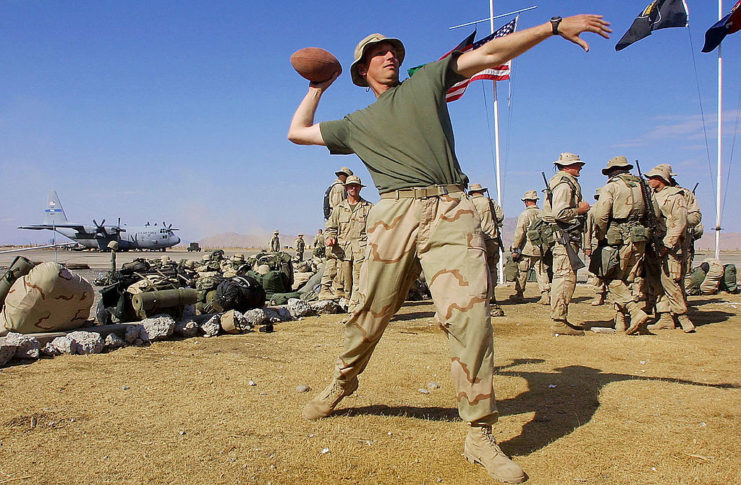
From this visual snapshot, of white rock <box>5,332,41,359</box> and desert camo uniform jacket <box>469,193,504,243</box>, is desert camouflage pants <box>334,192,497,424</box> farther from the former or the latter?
desert camo uniform jacket <box>469,193,504,243</box>

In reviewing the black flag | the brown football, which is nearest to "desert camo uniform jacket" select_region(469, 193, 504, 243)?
the black flag

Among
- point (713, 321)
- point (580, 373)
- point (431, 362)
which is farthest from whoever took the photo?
point (713, 321)

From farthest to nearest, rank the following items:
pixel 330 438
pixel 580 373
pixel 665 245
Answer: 1. pixel 665 245
2. pixel 580 373
3. pixel 330 438

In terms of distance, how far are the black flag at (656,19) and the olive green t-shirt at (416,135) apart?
9.53 meters

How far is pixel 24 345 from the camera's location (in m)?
5.52

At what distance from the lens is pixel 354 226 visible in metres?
9.47

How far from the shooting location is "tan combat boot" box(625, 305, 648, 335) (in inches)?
293

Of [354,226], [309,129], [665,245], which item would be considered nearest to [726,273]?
[665,245]

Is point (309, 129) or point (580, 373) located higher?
point (309, 129)

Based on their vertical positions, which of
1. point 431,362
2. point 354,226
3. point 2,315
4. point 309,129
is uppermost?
point 309,129

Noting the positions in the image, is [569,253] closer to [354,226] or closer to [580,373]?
[580,373]

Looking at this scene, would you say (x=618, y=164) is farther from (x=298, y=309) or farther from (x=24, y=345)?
(x=24, y=345)

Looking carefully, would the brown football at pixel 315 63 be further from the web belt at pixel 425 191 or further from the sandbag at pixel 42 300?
the sandbag at pixel 42 300

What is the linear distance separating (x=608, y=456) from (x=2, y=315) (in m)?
5.85
